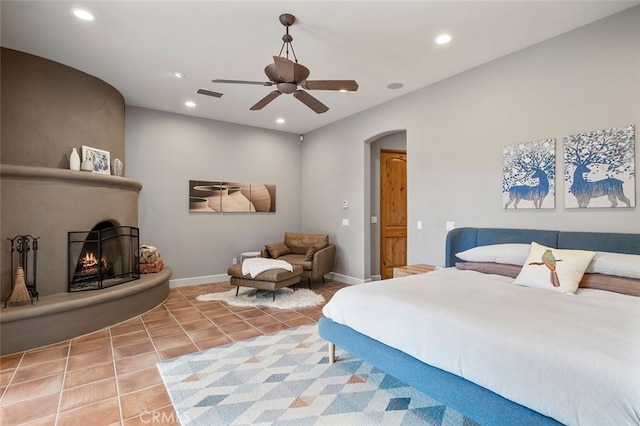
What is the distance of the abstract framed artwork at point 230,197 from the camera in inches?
224

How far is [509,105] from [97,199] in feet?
16.5

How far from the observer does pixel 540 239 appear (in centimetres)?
306

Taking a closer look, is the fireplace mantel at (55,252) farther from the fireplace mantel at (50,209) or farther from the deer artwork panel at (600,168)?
the deer artwork panel at (600,168)

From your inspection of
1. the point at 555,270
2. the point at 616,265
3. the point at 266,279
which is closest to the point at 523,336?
the point at 555,270

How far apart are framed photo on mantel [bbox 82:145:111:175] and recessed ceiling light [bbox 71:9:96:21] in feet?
5.40

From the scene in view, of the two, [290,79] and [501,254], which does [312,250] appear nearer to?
[501,254]

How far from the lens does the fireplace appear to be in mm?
3693

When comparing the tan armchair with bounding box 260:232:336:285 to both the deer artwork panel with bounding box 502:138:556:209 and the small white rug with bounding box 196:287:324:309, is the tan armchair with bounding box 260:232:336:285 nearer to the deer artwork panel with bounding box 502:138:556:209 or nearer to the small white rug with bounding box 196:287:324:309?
→ the small white rug with bounding box 196:287:324:309

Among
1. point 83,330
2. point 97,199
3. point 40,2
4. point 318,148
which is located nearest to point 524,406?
point 83,330

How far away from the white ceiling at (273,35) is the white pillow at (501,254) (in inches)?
82.2

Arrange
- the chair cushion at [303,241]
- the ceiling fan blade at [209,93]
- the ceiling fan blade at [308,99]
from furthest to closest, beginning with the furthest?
the chair cushion at [303,241] < the ceiling fan blade at [209,93] < the ceiling fan blade at [308,99]

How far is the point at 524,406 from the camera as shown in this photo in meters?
1.42

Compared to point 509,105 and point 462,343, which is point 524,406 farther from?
point 509,105

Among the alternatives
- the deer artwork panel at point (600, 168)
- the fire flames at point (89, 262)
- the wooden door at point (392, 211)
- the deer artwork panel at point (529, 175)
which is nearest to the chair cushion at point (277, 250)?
the wooden door at point (392, 211)
